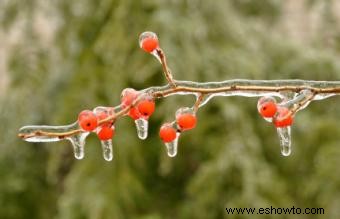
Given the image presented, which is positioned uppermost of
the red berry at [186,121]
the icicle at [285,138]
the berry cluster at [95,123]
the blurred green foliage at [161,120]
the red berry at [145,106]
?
the blurred green foliage at [161,120]

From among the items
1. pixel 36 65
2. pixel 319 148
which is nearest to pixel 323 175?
pixel 319 148

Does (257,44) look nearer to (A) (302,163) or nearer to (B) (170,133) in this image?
(A) (302,163)

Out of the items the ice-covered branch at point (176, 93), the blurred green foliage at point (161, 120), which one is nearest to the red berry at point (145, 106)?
the ice-covered branch at point (176, 93)

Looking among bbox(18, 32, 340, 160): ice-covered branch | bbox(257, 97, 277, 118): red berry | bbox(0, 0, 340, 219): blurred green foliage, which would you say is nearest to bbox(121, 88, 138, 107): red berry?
bbox(18, 32, 340, 160): ice-covered branch

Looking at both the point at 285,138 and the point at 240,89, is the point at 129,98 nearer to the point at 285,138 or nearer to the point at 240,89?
the point at 240,89

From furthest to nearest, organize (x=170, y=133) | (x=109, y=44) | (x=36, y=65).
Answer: (x=36, y=65) → (x=109, y=44) → (x=170, y=133)

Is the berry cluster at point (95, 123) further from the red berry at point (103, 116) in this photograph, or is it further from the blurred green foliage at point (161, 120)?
the blurred green foliage at point (161, 120)
